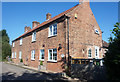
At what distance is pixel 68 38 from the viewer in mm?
10508

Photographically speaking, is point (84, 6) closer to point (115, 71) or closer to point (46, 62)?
point (46, 62)

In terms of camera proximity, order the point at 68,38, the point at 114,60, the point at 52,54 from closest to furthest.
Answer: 1. the point at 114,60
2. the point at 68,38
3. the point at 52,54

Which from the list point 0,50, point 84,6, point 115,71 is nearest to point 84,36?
point 84,6

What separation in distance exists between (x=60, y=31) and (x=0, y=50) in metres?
30.4

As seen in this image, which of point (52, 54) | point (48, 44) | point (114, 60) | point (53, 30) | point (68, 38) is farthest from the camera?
point (48, 44)

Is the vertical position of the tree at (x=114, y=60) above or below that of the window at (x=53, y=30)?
below

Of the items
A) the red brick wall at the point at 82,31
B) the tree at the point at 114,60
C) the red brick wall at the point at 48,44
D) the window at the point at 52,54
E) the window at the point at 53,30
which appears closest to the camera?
the tree at the point at 114,60

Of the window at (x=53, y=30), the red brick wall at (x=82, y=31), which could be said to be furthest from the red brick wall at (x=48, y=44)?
the red brick wall at (x=82, y=31)

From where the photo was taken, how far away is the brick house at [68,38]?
1074 centimetres

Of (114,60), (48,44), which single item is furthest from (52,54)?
(114,60)

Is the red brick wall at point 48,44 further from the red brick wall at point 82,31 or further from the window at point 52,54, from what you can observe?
the red brick wall at point 82,31

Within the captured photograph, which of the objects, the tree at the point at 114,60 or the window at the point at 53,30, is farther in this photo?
the window at the point at 53,30

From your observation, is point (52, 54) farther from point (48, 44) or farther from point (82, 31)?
point (82, 31)

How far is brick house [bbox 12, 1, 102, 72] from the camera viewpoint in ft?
35.2
